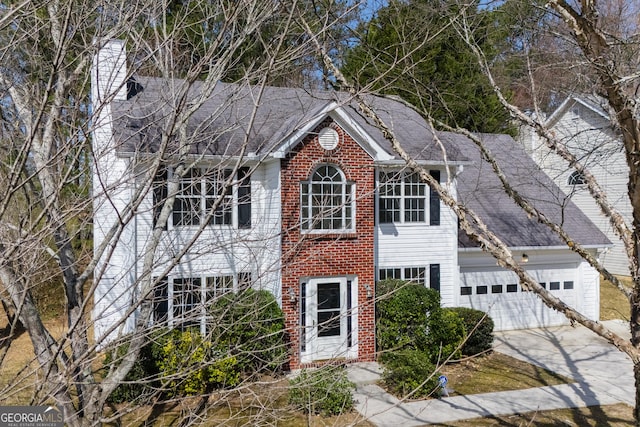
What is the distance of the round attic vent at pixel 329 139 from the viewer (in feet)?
39.6

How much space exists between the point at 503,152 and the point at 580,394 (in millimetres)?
9613

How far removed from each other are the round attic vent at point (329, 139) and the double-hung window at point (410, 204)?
1.95 m

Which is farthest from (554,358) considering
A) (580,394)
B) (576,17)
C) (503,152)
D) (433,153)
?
(576,17)

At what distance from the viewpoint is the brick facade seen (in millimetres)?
11695

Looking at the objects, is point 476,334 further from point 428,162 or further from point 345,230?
point 345,230

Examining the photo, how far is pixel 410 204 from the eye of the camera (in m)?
13.9

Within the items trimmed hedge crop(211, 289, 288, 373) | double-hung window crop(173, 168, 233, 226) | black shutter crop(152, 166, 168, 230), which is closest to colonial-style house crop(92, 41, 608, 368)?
black shutter crop(152, 166, 168, 230)

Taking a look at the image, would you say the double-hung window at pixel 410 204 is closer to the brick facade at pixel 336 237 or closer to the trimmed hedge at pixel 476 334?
the brick facade at pixel 336 237

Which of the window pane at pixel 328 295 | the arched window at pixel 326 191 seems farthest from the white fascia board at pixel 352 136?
the window pane at pixel 328 295

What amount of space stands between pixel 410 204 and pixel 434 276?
2001 mm

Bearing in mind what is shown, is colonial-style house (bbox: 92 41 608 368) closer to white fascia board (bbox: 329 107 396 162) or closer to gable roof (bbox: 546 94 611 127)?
white fascia board (bbox: 329 107 396 162)

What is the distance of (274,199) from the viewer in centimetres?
1192

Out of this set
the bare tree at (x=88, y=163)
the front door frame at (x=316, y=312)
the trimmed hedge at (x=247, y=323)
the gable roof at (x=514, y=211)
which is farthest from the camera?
the gable roof at (x=514, y=211)

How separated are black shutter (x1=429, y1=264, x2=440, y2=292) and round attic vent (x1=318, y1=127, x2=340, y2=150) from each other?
14.3 ft
